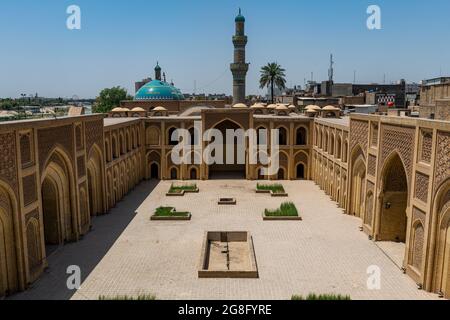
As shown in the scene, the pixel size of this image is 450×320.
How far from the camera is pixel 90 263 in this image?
52.6 ft

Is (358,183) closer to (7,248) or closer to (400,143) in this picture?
(400,143)

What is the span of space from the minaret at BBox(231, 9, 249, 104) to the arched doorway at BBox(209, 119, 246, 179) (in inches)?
610

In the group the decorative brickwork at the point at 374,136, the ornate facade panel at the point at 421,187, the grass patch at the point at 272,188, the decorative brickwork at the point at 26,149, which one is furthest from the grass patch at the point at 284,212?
the decorative brickwork at the point at 26,149

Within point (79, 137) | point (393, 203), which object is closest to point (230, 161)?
point (79, 137)

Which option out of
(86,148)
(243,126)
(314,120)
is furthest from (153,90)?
(86,148)

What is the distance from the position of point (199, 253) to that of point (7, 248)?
7.19 m

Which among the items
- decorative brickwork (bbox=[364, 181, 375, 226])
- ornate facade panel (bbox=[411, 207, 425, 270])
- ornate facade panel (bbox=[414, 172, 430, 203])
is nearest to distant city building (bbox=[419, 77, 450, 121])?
decorative brickwork (bbox=[364, 181, 375, 226])

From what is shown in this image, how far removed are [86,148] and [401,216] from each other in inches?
601

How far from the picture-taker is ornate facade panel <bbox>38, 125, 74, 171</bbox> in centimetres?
1566

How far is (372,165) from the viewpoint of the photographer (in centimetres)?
1967

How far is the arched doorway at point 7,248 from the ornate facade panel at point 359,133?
1577 centimetres
